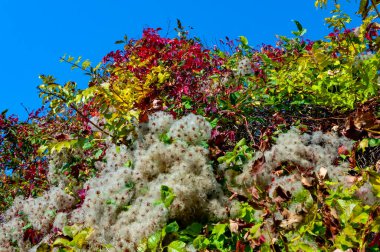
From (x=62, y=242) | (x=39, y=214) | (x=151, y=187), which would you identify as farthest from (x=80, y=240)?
(x=39, y=214)

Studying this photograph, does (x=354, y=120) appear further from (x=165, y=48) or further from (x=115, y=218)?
(x=165, y=48)

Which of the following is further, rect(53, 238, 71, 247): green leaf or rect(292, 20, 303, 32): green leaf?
rect(292, 20, 303, 32): green leaf

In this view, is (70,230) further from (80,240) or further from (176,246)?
(176,246)

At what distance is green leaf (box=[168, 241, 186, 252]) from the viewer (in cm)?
271

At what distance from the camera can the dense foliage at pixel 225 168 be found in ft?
8.30

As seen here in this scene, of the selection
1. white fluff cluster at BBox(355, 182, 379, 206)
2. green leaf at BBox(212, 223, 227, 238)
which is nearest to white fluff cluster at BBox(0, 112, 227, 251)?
green leaf at BBox(212, 223, 227, 238)

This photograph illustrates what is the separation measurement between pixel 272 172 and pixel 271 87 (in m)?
1.63

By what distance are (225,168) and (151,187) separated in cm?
60

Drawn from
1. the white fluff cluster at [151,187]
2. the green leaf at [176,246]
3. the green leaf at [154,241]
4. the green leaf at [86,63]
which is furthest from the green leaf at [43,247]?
the green leaf at [86,63]

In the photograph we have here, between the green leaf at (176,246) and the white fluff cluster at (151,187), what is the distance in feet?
0.54

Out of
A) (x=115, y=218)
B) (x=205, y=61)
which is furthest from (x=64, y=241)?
(x=205, y=61)

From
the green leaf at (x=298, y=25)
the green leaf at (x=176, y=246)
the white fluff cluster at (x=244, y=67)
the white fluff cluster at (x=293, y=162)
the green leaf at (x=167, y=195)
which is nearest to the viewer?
the green leaf at (x=176, y=246)

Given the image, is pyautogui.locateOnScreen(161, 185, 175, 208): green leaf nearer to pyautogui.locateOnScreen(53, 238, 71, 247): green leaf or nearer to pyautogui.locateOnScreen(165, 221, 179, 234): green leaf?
pyautogui.locateOnScreen(165, 221, 179, 234): green leaf

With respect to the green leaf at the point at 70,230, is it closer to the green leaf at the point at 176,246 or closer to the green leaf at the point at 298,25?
the green leaf at the point at 176,246
